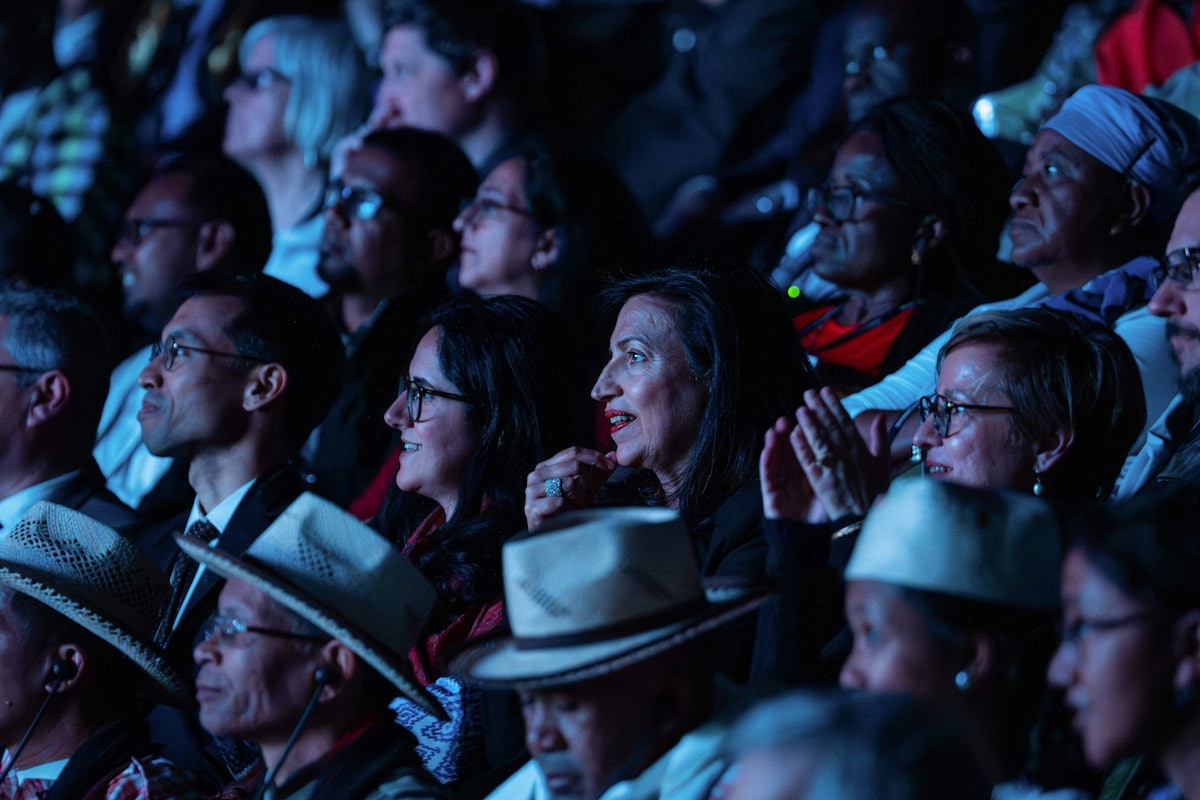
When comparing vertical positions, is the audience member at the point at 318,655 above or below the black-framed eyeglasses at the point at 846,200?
below

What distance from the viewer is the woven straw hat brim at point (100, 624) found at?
12.0 ft

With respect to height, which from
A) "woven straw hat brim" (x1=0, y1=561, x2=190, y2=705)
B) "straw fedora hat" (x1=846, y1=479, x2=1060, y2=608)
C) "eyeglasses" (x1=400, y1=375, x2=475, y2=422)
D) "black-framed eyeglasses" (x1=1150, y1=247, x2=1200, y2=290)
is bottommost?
"woven straw hat brim" (x1=0, y1=561, x2=190, y2=705)

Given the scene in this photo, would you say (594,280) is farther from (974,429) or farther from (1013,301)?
(974,429)

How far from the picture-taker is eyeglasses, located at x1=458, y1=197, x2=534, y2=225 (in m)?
5.46

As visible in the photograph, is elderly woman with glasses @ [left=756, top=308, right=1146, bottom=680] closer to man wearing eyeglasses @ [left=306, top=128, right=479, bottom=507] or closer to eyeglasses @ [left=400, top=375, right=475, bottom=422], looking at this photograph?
eyeglasses @ [left=400, top=375, right=475, bottom=422]

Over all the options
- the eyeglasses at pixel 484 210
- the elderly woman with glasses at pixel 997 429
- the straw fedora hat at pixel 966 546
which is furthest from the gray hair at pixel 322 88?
the straw fedora hat at pixel 966 546

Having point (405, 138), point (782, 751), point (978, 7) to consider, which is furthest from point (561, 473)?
point (978, 7)

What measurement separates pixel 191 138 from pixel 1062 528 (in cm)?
607

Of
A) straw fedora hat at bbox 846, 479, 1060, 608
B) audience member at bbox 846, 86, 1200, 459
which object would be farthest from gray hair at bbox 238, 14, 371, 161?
straw fedora hat at bbox 846, 479, 1060, 608

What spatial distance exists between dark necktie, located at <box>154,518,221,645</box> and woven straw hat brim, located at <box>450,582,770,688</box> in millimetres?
1694

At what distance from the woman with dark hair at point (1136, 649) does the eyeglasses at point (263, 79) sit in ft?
17.8

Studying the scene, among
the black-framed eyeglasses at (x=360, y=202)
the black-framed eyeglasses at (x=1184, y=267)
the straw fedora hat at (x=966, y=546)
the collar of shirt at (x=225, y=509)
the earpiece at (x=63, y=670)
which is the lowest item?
the collar of shirt at (x=225, y=509)

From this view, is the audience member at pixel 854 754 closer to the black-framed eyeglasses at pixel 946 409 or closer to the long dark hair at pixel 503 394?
the black-framed eyeglasses at pixel 946 409

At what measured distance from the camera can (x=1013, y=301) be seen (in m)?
4.64
